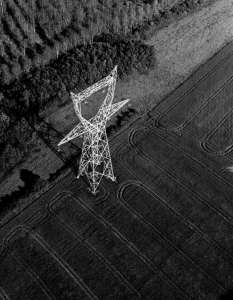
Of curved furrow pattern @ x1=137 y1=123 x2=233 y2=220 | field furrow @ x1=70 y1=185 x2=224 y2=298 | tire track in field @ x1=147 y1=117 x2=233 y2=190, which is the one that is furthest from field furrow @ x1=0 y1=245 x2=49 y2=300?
tire track in field @ x1=147 y1=117 x2=233 y2=190

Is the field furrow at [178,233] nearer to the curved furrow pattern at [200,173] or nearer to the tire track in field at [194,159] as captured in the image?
the curved furrow pattern at [200,173]

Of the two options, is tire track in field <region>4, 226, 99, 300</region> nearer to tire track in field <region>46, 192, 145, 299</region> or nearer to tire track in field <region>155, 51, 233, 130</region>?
tire track in field <region>46, 192, 145, 299</region>

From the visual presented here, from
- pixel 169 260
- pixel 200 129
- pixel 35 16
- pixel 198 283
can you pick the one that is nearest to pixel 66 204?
pixel 169 260

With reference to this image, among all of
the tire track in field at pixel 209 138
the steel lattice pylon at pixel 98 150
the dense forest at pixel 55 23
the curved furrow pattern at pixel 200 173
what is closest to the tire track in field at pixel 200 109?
the curved furrow pattern at pixel 200 173

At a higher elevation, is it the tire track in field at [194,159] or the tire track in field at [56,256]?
the tire track in field at [56,256]

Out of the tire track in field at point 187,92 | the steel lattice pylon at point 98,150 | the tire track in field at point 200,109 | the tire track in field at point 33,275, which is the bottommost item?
the tire track in field at point 200,109

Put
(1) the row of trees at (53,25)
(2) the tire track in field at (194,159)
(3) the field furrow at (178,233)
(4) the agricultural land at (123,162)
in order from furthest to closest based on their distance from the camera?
(1) the row of trees at (53,25) < (2) the tire track in field at (194,159) < (3) the field furrow at (178,233) < (4) the agricultural land at (123,162)

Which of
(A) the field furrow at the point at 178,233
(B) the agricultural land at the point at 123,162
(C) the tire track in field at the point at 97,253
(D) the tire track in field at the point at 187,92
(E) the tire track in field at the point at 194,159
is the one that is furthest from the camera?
(D) the tire track in field at the point at 187,92
